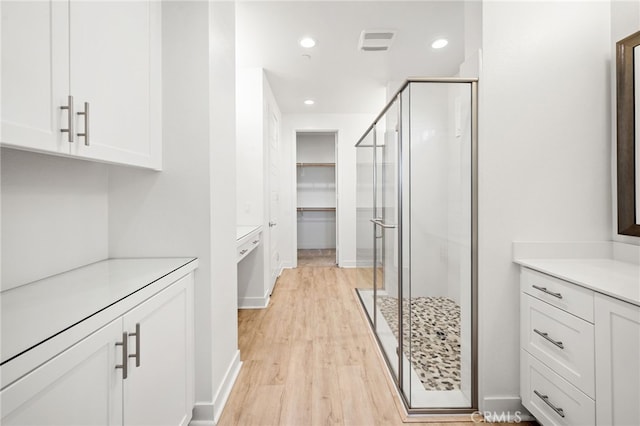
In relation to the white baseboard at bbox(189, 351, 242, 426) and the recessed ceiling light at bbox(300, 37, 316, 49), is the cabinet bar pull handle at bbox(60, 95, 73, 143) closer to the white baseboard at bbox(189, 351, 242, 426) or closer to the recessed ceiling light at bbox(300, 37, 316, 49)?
the white baseboard at bbox(189, 351, 242, 426)

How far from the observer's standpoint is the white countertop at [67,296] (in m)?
0.72

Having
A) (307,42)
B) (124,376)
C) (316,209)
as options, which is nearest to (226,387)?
(124,376)

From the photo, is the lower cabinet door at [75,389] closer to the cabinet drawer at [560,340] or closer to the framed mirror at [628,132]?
the cabinet drawer at [560,340]

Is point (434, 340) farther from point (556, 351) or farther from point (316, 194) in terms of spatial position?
point (316, 194)

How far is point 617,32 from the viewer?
1582 millimetres

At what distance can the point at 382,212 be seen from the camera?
2.57 meters

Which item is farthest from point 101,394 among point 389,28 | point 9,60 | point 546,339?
Result: point 389,28

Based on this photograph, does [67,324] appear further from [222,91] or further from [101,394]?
[222,91]

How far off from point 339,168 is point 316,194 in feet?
6.12

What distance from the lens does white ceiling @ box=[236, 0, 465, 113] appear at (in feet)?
7.79

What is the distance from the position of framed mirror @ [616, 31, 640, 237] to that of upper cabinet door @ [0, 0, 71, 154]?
232 centimetres

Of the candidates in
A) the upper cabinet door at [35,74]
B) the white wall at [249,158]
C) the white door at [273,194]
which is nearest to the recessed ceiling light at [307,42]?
the white wall at [249,158]

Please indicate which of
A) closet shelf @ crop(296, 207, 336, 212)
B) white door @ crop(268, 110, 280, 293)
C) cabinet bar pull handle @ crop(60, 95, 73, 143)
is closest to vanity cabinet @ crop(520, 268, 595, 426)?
cabinet bar pull handle @ crop(60, 95, 73, 143)

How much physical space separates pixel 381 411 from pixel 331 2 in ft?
8.93
